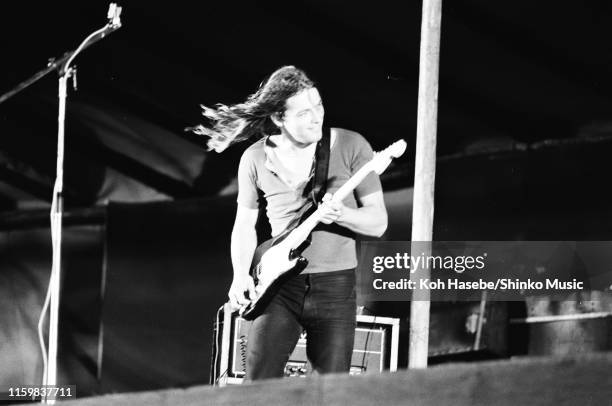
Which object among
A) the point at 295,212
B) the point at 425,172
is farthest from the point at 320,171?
the point at 425,172

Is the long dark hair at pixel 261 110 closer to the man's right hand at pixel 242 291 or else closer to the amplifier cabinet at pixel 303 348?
the man's right hand at pixel 242 291

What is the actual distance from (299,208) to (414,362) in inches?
25.8

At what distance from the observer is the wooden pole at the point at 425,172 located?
323cm

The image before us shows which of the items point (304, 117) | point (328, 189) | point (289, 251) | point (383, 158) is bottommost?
point (289, 251)

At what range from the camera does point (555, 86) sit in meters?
4.16

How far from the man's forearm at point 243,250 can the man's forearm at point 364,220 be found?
371 millimetres

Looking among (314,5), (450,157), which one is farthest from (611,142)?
(314,5)

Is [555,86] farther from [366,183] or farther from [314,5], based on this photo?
[366,183]

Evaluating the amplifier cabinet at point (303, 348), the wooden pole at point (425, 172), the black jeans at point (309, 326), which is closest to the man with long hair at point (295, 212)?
the black jeans at point (309, 326)

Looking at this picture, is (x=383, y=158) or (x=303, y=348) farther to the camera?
(x=303, y=348)

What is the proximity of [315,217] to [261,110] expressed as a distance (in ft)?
1.63

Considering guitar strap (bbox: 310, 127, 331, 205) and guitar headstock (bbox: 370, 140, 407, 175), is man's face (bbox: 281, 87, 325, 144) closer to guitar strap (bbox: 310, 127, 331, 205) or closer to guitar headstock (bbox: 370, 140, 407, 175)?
guitar strap (bbox: 310, 127, 331, 205)

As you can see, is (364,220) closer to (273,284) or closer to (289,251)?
(289,251)

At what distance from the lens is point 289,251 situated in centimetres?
305
